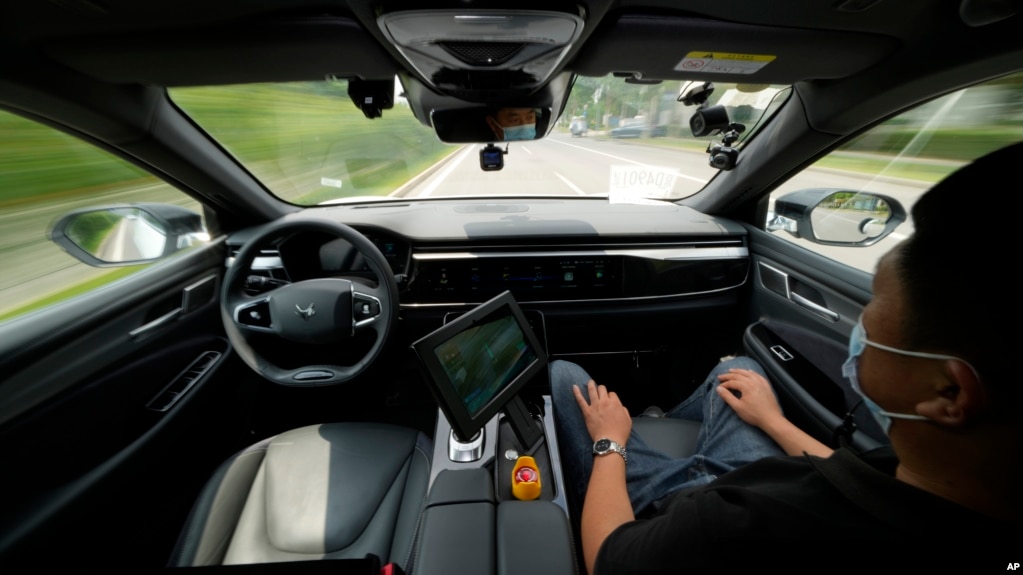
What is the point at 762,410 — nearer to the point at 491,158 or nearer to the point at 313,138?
the point at 491,158

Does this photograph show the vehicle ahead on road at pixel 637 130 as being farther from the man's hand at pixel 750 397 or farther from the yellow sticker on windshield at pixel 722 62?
the man's hand at pixel 750 397

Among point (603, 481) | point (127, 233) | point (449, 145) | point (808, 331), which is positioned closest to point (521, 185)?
point (449, 145)

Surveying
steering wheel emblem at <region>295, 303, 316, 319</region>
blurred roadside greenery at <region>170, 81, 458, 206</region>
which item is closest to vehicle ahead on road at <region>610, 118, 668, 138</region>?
blurred roadside greenery at <region>170, 81, 458, 206</region>

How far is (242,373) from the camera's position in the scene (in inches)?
95.5

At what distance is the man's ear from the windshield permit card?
7.61ft

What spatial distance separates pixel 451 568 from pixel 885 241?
236 centimetres

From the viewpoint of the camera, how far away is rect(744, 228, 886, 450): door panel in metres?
1.71

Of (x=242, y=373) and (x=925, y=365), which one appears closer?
(x=925, y=365)

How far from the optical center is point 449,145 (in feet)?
7.98

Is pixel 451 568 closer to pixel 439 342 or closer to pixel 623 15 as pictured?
pixel 439 342

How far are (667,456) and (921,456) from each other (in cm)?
99

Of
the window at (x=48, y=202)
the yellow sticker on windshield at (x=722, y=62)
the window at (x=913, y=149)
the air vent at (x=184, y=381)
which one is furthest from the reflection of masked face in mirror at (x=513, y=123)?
the air vent at (x=184, y=381)

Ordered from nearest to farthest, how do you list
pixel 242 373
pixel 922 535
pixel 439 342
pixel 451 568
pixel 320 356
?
pixel 922 535 → pixel 451 568 → pixel 439 342 → pixel 320 356 → pixel 242 373

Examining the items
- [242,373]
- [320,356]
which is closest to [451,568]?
[320,356]
